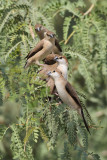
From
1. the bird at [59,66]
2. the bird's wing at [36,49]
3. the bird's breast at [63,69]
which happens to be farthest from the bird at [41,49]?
the bird's breast at [63,69]

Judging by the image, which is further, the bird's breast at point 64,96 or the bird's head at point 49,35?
the bird's head at point 49,35

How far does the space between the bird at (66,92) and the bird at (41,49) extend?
1.32 feet

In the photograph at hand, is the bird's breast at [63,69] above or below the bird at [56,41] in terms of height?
below

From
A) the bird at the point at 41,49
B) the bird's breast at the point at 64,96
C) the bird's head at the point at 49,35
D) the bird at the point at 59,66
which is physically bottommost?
the bird's breast at the point at 64,96

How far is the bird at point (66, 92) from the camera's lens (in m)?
3.29

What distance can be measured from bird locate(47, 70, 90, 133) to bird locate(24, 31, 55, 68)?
404mm

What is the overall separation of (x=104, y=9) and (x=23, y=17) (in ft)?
4.89

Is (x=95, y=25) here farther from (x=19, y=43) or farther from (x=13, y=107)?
(x=13, y=107)

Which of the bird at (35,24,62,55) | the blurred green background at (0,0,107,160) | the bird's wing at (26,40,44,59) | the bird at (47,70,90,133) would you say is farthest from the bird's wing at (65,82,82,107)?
the bird at (35,24,62,55)

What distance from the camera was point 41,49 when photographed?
14.3 ft

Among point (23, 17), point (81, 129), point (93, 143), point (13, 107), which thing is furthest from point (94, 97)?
point (81, 129)

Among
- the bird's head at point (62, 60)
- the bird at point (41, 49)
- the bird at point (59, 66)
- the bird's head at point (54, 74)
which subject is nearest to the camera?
the bird's head at point (54, 74)

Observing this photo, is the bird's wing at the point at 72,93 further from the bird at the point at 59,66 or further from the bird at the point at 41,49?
the bird at the point at 41,49

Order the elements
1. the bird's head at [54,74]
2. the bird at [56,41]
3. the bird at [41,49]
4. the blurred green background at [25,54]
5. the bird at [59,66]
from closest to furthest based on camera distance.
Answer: the blurred green background at [25,54], the bird's head at [54,74], the bird at [59,66], the bird at [41,49], the bird at [56,41]
